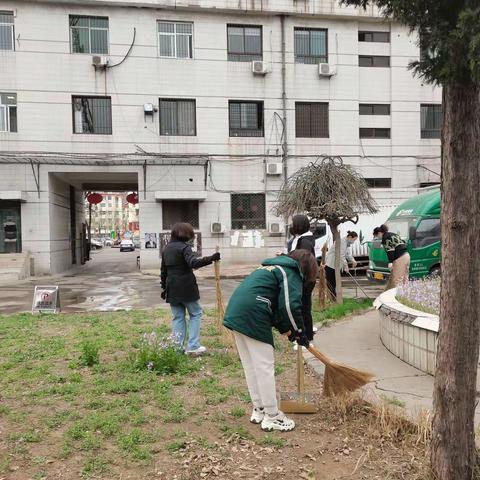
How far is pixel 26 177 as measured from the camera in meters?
18.8

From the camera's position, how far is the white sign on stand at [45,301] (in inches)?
397

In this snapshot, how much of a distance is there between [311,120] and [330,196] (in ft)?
41.9

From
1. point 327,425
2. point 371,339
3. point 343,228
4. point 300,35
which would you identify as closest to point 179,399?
point 327,425

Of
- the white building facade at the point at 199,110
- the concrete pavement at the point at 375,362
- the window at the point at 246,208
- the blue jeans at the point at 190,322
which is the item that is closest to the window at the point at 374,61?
Result: the white building facade at the point at 199,110

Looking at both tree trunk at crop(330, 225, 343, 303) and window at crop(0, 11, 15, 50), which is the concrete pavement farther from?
window at crop(0, 11, 15, 50)

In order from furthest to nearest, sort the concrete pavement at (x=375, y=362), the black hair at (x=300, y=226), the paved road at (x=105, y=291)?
the paved road at (x=105, y=291), the black hair at (x=300, y=226), the concrete pavement at (x=375, y=362)

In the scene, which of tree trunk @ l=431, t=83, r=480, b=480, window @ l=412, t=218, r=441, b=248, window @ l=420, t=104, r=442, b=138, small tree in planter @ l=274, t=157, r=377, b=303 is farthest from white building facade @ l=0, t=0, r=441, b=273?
tree trunk @ l=431, t=83, r=480, b=480

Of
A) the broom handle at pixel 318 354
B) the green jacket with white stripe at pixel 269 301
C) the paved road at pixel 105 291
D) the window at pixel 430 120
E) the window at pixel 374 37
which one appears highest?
the window at pixel 374 37

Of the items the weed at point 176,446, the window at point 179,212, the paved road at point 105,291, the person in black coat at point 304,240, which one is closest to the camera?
the weed at point 176,446

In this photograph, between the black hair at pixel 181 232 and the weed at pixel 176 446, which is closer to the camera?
the weed at pixel 176 446

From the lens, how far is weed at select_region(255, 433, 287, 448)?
364cm

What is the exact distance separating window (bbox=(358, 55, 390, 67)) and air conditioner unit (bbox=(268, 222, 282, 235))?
8006 mm

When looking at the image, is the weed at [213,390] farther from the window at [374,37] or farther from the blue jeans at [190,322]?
the window at [374,37]

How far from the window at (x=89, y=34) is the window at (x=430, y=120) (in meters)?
13.8
